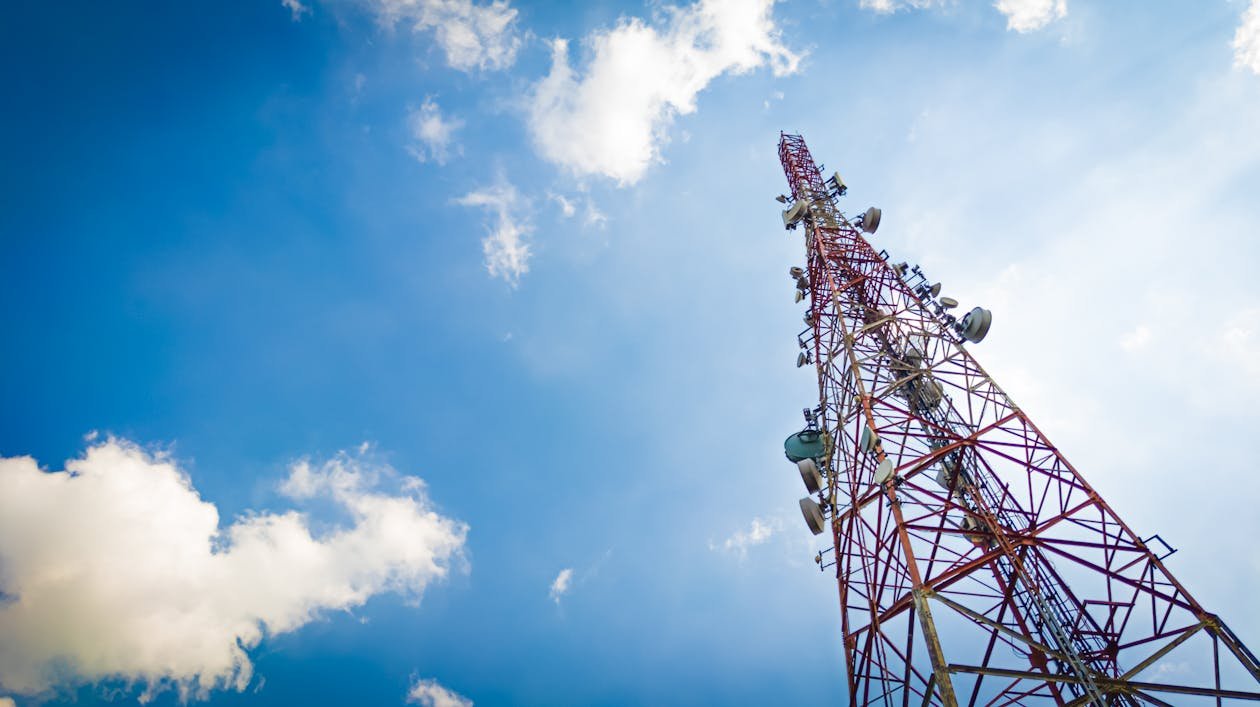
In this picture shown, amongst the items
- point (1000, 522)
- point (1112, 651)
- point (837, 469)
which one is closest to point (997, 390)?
point (1000, 522)

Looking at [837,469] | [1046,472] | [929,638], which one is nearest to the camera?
[929,638]

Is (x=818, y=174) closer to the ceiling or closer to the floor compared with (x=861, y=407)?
closer to the ceiling

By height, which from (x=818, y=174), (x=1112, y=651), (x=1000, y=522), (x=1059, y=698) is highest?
(x=818, y=174)

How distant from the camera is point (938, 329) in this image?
43.6 feet

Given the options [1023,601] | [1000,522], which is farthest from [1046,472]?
[1023,601]

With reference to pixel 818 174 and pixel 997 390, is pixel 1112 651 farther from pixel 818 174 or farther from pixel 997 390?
pixel 818 174

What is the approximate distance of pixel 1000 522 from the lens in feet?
36.6

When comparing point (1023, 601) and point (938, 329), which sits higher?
point (938, 329)

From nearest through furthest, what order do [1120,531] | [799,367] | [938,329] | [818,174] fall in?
[1120,531] → [938,329] → [799,367] → [818,174]

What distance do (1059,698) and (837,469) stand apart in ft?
18.1

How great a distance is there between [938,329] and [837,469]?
4602mm

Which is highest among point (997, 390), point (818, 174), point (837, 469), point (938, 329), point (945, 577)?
point (818, 174)

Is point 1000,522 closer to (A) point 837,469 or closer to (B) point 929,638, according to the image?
(A) point 837,469

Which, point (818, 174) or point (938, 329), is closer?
point (938, 329)
